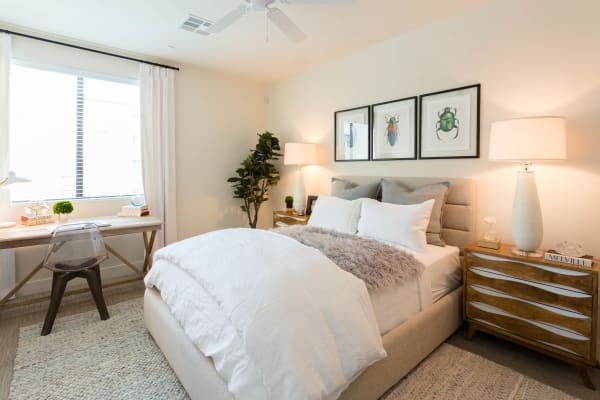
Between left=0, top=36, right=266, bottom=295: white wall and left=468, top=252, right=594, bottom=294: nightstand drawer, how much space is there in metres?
3.33

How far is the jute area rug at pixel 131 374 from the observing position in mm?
1699

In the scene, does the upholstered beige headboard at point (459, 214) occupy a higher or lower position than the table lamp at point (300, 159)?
lower

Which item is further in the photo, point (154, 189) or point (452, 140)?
point (154, 189)

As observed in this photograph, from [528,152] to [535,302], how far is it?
946 millimetres

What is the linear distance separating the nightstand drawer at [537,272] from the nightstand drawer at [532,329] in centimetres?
28

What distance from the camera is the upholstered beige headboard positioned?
2.53m

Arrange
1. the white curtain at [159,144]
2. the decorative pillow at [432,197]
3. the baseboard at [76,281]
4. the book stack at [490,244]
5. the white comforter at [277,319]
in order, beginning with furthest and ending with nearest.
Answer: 1. the white curtain at [159,144]
2. the baseboard at [76,281]
3. the decorative pillow at [432,197]
4. the book stack at [490,244]
5. the white comforter at [277,319]

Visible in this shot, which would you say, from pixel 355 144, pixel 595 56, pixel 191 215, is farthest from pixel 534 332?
pixel 191 215

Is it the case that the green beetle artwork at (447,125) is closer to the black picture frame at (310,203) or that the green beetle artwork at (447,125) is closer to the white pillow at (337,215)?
the white pillow at (337,215)

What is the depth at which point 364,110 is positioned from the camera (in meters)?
3.38

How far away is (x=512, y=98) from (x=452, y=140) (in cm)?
53

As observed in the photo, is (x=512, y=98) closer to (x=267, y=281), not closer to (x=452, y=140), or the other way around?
(x=452, y=140)

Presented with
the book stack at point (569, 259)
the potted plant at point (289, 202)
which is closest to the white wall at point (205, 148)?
the potted plant at point (289, 202)

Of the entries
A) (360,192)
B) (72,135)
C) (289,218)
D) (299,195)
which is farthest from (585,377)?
(72,135)
